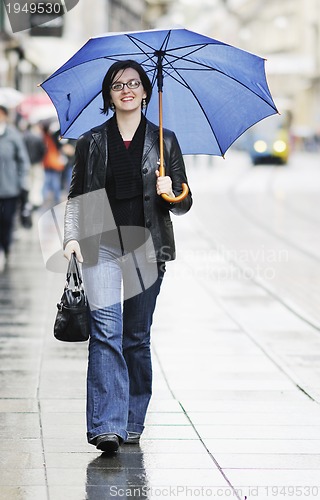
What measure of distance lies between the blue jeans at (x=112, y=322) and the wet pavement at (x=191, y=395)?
7.9 inches

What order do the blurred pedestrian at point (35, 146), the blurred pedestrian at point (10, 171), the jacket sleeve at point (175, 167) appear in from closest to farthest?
the jacket sleeve at point (175, 167) → the blurred pedestrian at point (10, 171) → the blurred pedestrian at point (35, 146)

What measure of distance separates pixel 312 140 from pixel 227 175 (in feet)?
132

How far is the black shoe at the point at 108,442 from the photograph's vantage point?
5902 millimetres

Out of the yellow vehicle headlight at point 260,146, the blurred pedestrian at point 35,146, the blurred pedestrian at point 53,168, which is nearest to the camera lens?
the blurred pedestrian at point 35,146

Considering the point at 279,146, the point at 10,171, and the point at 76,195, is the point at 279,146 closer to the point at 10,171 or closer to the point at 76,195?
the point at 10,171

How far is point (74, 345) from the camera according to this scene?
9.37m

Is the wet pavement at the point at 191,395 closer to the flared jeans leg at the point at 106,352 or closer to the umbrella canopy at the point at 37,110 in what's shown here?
the flared jeans leg at the point at 106,352

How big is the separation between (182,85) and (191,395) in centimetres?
195

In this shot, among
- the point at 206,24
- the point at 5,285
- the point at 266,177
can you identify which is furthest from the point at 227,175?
the point at 206,24

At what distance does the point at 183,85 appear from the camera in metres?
6.57
